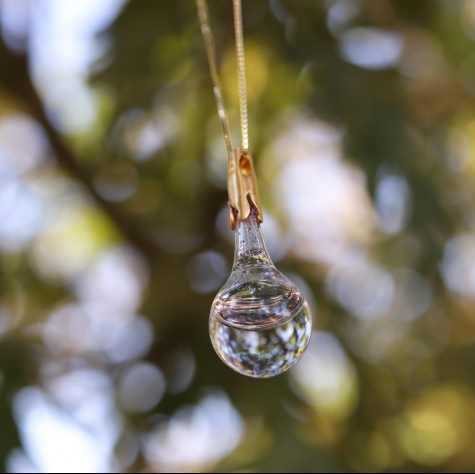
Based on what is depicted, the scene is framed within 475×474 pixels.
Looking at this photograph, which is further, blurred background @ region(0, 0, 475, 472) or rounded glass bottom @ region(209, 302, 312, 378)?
blurred background @ region(0, 0, 475, 472)

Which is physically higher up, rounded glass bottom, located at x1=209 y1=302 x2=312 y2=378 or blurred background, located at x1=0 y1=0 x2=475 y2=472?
rounded glass bottom, located at x1=209 y1=302 x2=312 y2=378

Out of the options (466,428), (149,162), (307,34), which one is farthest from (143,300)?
(466,428)

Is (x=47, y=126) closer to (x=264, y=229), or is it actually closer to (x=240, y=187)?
(x=264, y=229)

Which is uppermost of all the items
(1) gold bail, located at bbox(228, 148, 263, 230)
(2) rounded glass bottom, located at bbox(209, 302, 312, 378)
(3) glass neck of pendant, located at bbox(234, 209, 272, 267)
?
(1) gold bail, located at bbox(228, 148, 263, 230)

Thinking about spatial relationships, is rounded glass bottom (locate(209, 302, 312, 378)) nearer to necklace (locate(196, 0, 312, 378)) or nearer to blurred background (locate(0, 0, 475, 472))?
necklace (locate(196, 0, 312, 378))

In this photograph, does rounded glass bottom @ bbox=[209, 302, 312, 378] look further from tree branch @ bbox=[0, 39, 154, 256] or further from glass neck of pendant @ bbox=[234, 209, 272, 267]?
tree branch @ bbox=[0, 39, 154, 256]

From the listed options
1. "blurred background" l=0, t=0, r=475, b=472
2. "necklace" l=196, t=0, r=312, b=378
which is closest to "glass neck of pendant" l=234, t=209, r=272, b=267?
"necklace" l=196, t=0, r=312, b=378

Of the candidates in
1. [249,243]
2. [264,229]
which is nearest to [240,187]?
[249,243]
